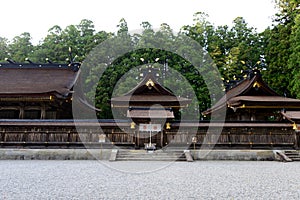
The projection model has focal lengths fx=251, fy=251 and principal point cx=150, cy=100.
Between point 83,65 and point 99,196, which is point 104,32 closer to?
point 83,65

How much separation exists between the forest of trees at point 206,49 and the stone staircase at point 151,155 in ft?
43.7

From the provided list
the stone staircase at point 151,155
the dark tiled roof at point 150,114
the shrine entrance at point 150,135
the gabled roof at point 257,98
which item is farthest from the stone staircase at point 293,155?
the shrine entrance at point 150,135

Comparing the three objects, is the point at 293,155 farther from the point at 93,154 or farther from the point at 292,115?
the point at 93,154

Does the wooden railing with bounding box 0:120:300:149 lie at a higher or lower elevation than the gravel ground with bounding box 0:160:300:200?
higher

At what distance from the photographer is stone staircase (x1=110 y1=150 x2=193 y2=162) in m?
13.3

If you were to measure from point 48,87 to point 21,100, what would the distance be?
3.03 metres

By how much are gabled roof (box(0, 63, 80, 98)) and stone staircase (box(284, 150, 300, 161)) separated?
594 inches

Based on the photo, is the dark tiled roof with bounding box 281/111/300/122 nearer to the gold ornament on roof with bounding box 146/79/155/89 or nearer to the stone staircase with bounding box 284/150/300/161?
the stone staircase with bounding box 284/150/300/161

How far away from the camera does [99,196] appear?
17.6ft

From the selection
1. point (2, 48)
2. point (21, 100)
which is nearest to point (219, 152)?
point (21, 100)

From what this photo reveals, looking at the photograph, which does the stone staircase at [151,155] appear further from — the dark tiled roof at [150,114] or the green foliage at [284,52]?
the green foliage at [284,52]

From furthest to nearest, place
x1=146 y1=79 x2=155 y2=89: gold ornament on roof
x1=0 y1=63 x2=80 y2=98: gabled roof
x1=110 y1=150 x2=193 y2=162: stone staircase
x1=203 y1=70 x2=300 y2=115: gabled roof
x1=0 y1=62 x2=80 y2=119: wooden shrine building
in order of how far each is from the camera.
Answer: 1. x1=146 y1=79 x2=155 y2=89: gold ornament on roof
2. x1=0 y1=63 x2=80 y2=98: gabled roof
3. x1=203 y1=70 x2=300 y2=115: gabled roof
4. x1=0 y1=62 x2=80 y2=119: wooden shrine building
5. x1=110 y1=150 x2=193 y2=162: stone staircase

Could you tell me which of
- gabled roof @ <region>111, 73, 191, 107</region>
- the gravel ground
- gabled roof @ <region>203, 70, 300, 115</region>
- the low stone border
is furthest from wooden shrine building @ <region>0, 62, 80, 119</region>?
gabled roof @ <region>203, 70, 300, 115</region>

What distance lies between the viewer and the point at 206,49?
1288 inches
